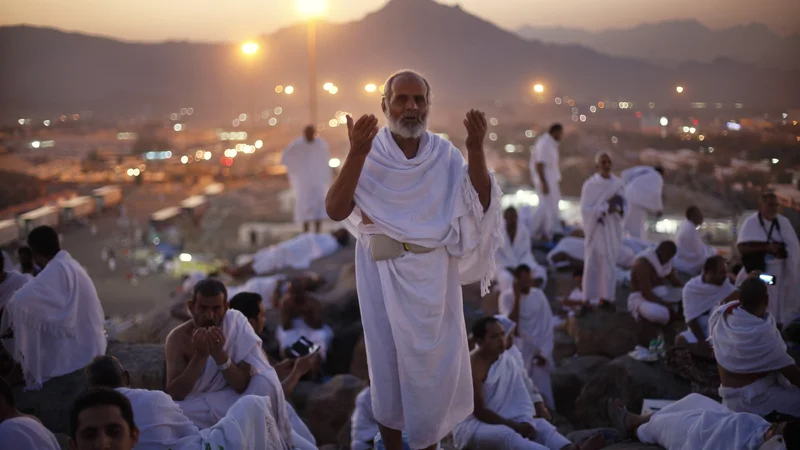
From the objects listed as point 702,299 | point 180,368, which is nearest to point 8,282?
point 180,368

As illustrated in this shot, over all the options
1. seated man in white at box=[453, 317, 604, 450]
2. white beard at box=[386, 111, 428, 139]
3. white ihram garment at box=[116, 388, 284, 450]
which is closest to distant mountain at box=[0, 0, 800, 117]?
white ihram garment at box=[116, 388, 284, 450]

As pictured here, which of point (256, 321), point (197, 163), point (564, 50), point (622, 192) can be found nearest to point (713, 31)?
point (622, 192)

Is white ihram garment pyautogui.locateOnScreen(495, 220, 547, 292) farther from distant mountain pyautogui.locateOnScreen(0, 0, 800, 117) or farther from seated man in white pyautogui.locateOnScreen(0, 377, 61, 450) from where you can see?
seated man in white pyautogui.locateOnScreen(0, 377, 61, 450)

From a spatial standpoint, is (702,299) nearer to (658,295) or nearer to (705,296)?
(705,296)

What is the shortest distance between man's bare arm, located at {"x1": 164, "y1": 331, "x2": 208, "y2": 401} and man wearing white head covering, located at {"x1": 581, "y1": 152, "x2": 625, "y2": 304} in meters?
5.34

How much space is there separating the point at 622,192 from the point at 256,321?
493 cm

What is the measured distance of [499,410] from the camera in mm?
4562

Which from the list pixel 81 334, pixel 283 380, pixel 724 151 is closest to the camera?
pixel 283 380

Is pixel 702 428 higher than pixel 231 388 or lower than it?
lower

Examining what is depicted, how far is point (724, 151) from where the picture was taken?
444 inches

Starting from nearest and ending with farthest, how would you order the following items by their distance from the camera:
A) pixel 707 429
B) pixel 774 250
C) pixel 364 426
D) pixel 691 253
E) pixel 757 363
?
pixel 707 429 < pixel 757 363 < pixel 364 426 < pixel 774 250 < pixel 691 253

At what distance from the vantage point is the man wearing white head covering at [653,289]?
7.37 meters

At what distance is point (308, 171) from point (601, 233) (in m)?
5.47

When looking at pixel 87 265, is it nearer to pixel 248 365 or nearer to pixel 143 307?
pixel 143 307
